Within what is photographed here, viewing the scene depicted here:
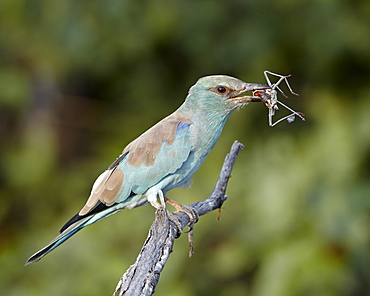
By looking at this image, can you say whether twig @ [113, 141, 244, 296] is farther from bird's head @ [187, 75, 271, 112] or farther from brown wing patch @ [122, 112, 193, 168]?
bird's head @ [187, 75, 271, 112]

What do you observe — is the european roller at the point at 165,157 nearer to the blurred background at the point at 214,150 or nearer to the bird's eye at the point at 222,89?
the bird's eye at the point at 222,89

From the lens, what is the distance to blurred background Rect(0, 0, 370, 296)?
4.70 m

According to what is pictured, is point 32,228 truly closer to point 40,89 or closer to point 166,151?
point 40,89

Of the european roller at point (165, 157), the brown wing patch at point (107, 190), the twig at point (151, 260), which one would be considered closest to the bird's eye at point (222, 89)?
the european roller at point (165, 157)

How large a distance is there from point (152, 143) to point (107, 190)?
0.36 metres

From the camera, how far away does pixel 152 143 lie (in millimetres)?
3396

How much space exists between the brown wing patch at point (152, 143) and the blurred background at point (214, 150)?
1.69 meters

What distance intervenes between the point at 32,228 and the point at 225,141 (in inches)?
83.1

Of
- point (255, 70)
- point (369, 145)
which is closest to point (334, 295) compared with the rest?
point (369, 145)

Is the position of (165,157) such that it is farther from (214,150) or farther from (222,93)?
(214,150)

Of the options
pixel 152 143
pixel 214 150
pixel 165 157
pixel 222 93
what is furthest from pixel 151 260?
pixel 214 150

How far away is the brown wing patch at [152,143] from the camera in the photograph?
3359mm

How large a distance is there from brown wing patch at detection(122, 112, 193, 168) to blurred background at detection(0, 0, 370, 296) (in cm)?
169

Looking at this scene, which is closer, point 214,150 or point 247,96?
point 247,96
